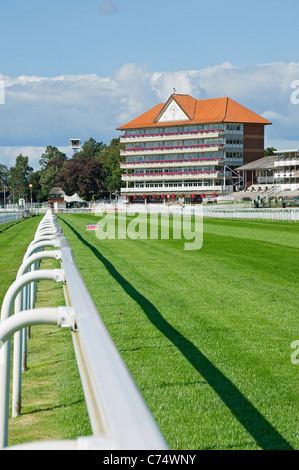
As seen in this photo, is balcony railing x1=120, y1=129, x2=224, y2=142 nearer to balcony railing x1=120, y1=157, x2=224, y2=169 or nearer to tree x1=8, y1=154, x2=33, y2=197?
balcony railing x1=120, y1=157, x2=224, y2=169

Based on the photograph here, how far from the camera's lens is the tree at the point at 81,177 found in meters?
142

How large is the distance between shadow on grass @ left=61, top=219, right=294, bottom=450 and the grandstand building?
114m

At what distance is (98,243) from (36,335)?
1510 centimetres

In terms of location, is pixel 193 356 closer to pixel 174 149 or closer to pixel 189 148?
pixel 189 148

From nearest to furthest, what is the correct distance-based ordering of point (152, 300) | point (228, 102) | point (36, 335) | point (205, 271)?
1. point (36, 335)
2. point (152, 300)
3. point (205, 271)
4. point (228, 102)

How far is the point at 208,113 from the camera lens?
433 ft

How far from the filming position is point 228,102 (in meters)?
134

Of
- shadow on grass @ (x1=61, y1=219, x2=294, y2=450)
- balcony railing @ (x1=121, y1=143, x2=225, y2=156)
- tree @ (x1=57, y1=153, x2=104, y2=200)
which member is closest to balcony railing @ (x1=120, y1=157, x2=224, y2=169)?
balcony railing @ (x1=121, y1=143, x2=225, y2=156)

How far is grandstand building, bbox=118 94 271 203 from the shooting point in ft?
418

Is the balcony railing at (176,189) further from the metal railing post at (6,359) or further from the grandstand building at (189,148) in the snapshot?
the metal railing post at (6,359)

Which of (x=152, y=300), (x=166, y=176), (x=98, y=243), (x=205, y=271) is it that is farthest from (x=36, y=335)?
(x=166, y=176)

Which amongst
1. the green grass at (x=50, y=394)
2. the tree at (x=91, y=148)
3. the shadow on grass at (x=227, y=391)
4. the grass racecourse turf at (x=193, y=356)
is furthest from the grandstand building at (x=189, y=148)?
the green grass at (x=50, y=394)

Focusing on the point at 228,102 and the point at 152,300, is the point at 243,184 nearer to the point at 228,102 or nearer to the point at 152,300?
the point at 228,102
